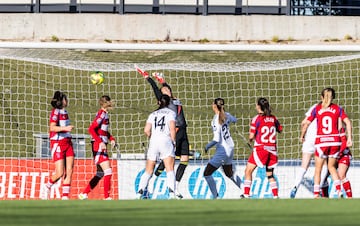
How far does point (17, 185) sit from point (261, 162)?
13.3ft

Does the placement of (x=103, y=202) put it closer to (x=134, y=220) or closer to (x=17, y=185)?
(x=134, y=220)

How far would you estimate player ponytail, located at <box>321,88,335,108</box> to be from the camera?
46.6 ft

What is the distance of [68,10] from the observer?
118 ft

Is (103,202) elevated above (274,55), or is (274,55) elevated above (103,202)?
(274,55)

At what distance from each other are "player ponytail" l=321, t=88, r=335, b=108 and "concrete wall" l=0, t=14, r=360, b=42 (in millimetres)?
18689

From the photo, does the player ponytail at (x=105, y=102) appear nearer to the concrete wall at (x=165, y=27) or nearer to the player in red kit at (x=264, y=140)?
the player in red kit at (x=264, y=140)

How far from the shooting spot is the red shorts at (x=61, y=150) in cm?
1434

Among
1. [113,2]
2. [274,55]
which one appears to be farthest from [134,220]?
[113,2]

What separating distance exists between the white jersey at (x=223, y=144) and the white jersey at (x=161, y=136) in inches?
58.1

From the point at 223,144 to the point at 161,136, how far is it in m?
1.70

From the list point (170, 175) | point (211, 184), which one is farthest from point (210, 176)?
point (170, 175)

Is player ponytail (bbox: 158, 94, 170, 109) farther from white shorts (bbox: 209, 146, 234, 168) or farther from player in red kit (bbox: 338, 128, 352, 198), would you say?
player in red kit (bbox: 338, 128, 352, 198)

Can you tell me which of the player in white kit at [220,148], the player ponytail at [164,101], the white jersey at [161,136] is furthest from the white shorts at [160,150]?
the player in white kit at [220,148]

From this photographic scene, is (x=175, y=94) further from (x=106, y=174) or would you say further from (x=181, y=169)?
(x=106, y=174)
